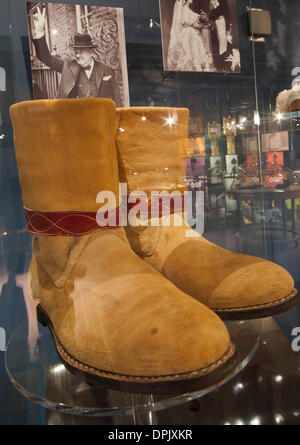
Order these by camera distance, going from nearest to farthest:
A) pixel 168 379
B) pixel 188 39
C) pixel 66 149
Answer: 1. pixel 168 379
2. pixel 66 149
3. pixel 188 39

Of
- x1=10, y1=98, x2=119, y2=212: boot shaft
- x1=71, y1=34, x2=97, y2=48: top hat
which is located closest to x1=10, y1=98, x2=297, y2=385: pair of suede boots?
x1=10, y1=98, x2=119, y2=212: boot shaft

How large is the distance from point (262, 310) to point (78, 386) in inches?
10.7

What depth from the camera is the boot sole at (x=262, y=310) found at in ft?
1.85

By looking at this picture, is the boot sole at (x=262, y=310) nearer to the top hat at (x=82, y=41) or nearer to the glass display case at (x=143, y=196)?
the glass display case at (x=143, y=196)

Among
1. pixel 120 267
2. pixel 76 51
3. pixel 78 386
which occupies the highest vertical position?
pixel 76 51

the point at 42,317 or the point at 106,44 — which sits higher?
the point at 106,44

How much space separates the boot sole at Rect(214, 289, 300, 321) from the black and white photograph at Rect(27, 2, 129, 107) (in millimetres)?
380

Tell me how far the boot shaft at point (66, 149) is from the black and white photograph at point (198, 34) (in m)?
0.19

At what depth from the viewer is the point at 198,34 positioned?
67 cm

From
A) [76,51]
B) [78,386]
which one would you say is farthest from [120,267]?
[76,51]

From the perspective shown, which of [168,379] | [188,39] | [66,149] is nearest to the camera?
[168,379]

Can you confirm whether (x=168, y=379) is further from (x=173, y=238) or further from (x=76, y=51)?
(x=76, y=51)

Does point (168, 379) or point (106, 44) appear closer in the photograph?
point (168, 379)
